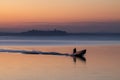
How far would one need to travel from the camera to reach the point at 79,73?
17.3 meters

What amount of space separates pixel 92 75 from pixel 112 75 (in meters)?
0.93

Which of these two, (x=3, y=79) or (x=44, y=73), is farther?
(x=44, y=73)

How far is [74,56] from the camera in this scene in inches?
1238

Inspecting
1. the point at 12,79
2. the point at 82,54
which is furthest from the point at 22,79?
the point at 82,54

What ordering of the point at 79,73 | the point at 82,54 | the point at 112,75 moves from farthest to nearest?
the point at 82,54
the point at 79,73
the point at 112,75

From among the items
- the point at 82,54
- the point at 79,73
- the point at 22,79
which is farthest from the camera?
the point at 82,54

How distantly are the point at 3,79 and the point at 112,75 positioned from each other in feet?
16.6

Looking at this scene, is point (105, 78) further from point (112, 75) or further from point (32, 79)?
point (32, 79)

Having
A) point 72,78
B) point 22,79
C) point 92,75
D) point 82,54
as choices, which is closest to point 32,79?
point 22,79

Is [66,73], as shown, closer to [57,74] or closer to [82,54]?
[57,74]

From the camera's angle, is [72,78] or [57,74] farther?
[57,74]

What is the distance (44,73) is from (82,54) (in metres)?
14.2

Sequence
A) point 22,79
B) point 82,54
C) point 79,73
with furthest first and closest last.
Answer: point 82,54, point 79,73, point 22,79

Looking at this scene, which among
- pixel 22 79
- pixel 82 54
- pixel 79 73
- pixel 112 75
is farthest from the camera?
pixel 82 54
